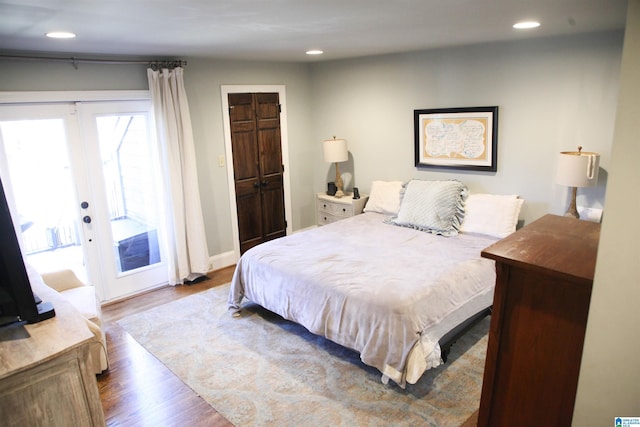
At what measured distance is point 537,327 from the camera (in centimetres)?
136

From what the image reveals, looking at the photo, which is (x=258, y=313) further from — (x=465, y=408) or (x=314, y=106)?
(x=314, y=106)

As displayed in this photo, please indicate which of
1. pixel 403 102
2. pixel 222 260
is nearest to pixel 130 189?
pixel 222 260

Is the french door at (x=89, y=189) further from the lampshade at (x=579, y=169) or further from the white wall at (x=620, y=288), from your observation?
the white wall at (x=620, y=288)

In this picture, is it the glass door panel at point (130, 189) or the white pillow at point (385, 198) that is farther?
the white pillow at point (385, 198)

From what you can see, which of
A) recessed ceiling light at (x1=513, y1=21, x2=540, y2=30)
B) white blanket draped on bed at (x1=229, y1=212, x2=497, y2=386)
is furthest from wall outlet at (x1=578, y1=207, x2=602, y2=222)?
recessed ceiling light at (x1=513, y1=21, x2=540, y2=30)

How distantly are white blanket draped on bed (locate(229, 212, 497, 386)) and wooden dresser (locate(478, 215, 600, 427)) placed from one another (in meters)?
1.24

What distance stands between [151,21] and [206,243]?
9.16 feet

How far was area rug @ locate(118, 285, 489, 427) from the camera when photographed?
8.64 feet

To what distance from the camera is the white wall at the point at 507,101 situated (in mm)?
3547

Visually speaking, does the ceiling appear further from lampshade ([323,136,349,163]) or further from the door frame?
lampshade ([323,136,349,163])

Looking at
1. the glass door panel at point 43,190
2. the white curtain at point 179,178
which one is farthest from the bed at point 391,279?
the glass door panel at point 43,190

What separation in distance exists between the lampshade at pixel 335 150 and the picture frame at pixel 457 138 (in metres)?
0.92

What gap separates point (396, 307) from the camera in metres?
2.75

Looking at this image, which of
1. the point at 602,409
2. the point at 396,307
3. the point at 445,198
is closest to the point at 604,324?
the point at 602,409
